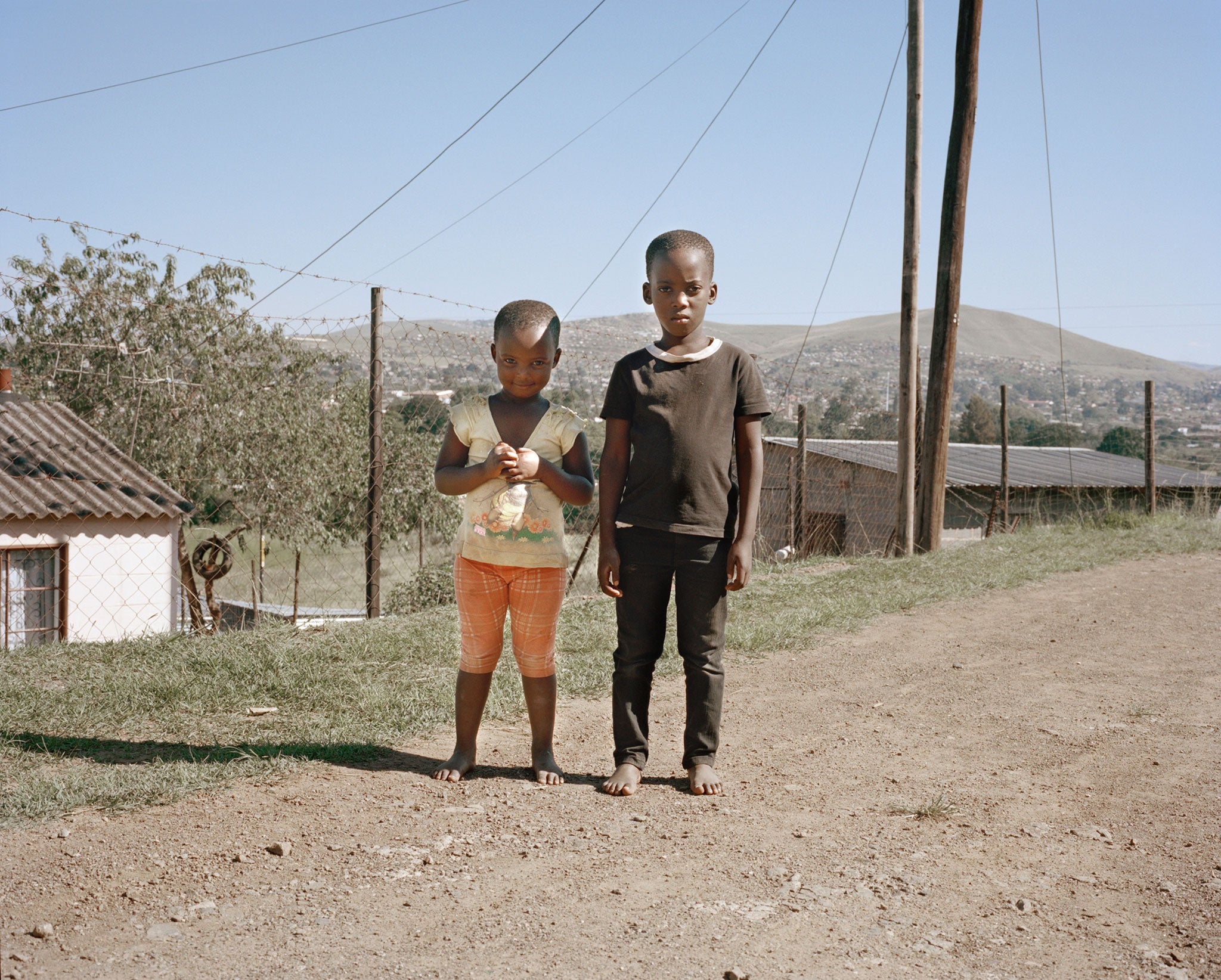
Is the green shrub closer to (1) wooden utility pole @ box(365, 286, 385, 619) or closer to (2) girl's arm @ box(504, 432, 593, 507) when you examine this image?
(1) wooden utility pole @ box(365, 286, 385, 619)

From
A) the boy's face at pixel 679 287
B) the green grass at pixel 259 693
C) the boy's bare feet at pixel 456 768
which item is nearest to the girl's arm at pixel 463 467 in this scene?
the boy's face at pixel 679 287

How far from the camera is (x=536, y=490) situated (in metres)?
3.20

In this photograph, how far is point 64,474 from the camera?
13289mm

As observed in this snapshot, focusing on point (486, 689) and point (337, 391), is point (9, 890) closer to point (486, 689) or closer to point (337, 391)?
point (486, 689)

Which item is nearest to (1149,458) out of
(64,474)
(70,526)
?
(64,474)

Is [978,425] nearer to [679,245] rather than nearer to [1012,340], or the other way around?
[679,245]

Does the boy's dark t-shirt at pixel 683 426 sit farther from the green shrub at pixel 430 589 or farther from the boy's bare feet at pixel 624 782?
the green shrub at pixel 430 589

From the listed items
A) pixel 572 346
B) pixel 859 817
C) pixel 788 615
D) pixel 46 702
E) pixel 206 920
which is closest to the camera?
pixel 206 920

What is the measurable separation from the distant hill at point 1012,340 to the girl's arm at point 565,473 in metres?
99.7

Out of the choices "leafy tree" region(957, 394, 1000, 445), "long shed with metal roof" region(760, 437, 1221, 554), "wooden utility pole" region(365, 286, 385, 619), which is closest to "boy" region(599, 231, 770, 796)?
"wooden utility pole" region(365, 286, 385, 619)

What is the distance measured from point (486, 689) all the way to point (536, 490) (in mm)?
705

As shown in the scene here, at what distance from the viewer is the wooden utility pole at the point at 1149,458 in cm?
1315

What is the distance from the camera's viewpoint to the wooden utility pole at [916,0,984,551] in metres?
9.47

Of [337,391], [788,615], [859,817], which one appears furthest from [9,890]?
[337,391]
